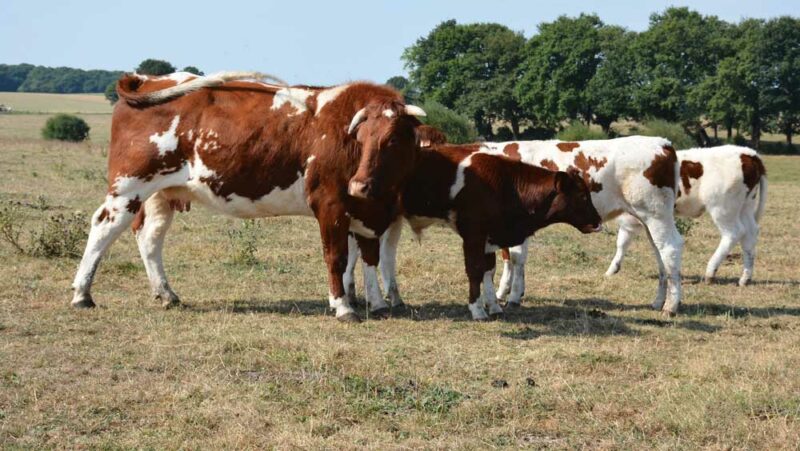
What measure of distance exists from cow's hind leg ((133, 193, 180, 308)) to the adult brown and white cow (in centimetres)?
53

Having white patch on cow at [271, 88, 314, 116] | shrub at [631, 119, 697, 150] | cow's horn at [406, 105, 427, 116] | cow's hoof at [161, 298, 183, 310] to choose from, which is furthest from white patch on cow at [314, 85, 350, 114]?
shrub at [631, 119, 697, 150]

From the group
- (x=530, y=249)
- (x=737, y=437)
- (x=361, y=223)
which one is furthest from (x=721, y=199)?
(x=737, y=437)

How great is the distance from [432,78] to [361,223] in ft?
235

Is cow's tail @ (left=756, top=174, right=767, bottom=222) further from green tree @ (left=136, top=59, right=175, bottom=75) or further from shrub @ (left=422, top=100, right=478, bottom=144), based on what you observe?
green tree @ (left=136, top=59, right=175, bottom=75)

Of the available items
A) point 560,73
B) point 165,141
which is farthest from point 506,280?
point 560,73

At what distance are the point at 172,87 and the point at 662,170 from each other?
547 centimetres

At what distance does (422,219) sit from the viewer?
10.4 metres

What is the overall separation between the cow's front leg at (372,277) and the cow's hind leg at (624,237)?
462cm

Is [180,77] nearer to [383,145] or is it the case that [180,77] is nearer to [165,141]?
[165,141]

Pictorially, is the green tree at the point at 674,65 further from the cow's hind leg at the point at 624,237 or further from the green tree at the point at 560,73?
the cow's hind leg at the point at 624,237

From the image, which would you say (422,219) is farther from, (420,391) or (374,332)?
(420,391)

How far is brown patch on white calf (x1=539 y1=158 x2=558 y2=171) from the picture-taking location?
11.2 meters

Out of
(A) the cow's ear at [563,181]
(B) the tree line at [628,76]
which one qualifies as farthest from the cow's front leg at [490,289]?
(B) the tree line at [628,76]

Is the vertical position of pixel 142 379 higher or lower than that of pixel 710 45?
lower
